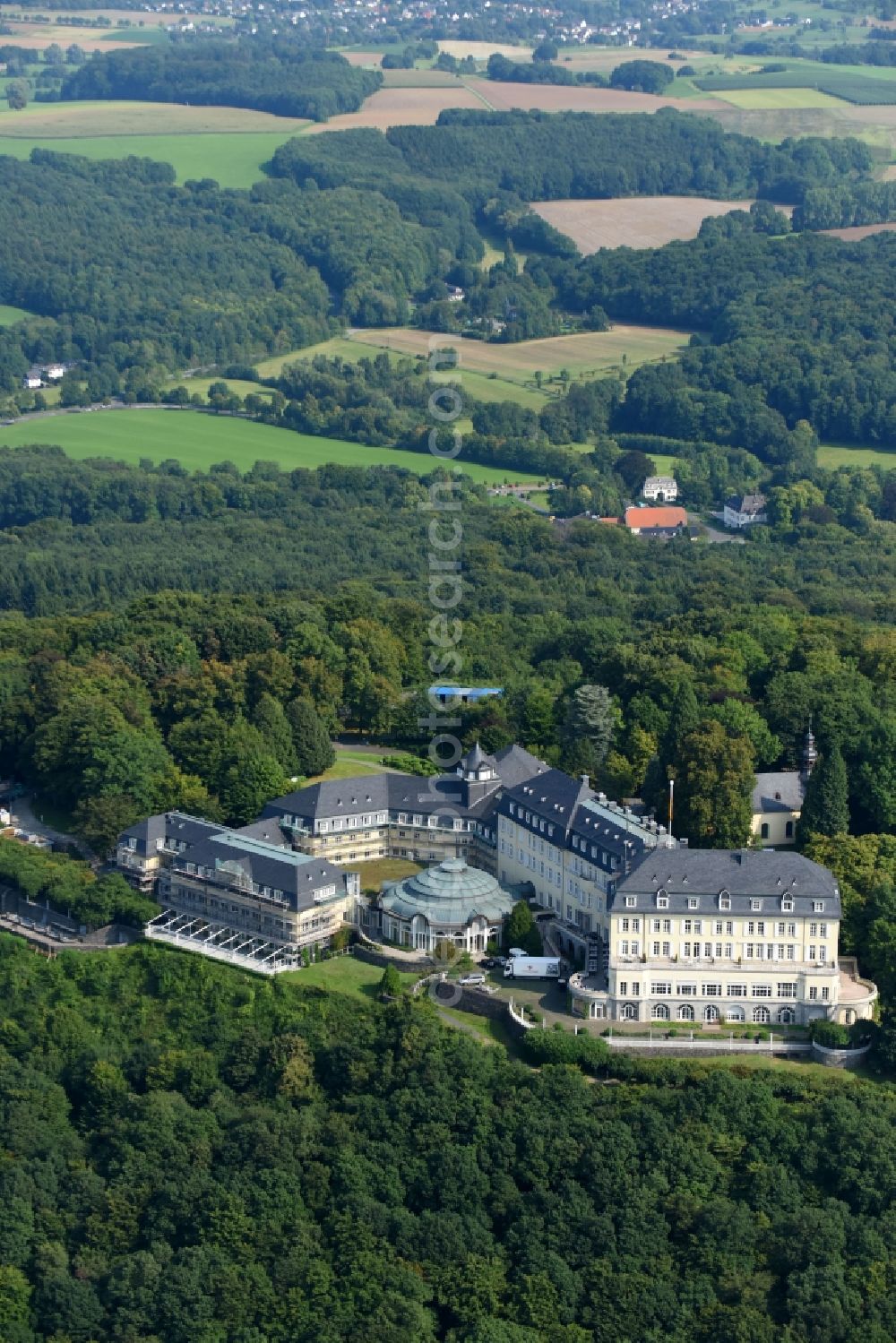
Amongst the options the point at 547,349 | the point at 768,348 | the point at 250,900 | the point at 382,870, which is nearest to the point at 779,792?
the point at 382,870

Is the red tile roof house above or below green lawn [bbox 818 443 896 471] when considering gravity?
above

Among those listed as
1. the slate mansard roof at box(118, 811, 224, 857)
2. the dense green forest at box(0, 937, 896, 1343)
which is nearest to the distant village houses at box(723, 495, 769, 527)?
the slate mansard roof at box(118, 811, 224, 857)

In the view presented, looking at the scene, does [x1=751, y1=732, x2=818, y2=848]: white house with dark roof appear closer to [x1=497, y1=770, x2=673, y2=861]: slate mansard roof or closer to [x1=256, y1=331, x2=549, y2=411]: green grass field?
[x1=497, y1=770, x2=673, y2=861]: slate mansard roof

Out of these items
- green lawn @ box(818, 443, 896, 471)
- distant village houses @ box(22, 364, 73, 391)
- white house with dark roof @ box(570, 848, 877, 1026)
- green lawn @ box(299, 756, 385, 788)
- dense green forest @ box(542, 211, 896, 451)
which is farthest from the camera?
distant village houses @ box(22, 364, 73, 391)

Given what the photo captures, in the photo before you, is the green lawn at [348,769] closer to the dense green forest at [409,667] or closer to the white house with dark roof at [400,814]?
the dense green forest at [409,667]

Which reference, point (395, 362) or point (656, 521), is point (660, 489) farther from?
point (395, 362)

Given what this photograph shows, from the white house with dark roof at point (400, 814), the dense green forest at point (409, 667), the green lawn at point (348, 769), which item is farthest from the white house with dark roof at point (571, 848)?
the green lawn at point (348, 769)
